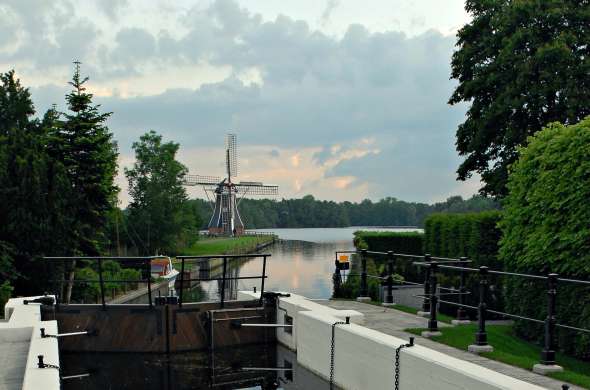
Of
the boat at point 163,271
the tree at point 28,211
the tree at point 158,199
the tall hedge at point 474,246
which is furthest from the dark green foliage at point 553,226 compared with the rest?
the tree at point 158,199

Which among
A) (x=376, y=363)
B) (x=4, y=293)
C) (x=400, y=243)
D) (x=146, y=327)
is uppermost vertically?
(x=400, y=243)

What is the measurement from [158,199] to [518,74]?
187ft

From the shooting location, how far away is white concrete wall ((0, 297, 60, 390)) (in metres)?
7.86

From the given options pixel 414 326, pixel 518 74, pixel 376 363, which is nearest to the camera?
pixel 376 363

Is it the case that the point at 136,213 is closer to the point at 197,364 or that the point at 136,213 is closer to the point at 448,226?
the point at 448,226

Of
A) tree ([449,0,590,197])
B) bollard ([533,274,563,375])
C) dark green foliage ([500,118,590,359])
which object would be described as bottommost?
bollard ([533,274,563,375])

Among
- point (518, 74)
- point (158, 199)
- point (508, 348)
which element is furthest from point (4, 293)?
point (158, 199)

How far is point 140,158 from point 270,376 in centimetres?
7125

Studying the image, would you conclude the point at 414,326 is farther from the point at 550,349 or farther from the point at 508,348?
the point at 550,349

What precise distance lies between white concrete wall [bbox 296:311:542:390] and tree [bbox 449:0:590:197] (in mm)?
16878

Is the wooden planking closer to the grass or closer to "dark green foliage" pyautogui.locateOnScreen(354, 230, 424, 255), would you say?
the grass

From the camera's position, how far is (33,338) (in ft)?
35.6

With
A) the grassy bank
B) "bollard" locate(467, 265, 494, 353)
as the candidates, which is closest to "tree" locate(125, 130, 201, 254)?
the grassy bank

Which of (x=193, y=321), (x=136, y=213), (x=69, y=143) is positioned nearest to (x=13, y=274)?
(x=69, y=143)
